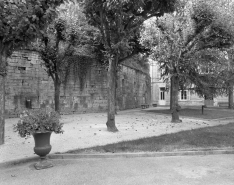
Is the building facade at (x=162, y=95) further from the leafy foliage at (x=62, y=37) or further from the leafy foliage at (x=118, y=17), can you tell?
the leafy foliage at (x=118, y=17)

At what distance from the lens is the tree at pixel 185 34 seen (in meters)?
11.4

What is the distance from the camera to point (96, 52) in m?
17.2

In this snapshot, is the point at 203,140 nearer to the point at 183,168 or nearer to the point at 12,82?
the point at 183,168

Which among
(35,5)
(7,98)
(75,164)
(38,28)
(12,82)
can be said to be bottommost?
(75,164)

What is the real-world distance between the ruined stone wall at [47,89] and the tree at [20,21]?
708cm

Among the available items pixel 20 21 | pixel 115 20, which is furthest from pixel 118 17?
pixel 20 21

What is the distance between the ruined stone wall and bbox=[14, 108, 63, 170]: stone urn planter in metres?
9.84

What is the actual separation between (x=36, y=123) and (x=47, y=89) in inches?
461

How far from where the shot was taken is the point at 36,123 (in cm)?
488

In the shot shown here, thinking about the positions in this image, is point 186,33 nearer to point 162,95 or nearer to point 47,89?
point 47,89

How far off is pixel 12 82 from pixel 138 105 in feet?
52.9

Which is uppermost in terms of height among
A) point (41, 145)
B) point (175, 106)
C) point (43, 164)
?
point (175, 106)

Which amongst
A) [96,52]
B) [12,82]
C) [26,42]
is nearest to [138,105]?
[96,52]

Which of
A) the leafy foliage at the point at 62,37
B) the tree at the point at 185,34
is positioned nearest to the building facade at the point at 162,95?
the leafy foliage at the point at 62,37
